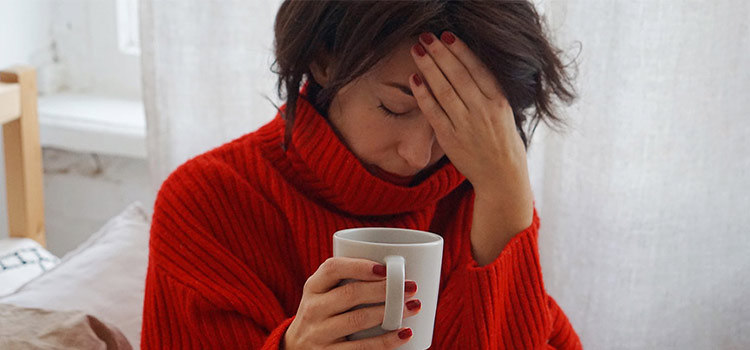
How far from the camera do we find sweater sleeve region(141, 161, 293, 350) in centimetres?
94

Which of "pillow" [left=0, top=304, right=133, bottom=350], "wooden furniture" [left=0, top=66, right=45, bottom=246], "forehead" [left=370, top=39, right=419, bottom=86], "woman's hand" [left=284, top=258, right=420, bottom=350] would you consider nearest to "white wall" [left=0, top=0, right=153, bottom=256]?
"wooden furniture" [left=0, top=66, right=45, bottom=246]

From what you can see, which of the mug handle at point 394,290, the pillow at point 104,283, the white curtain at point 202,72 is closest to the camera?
the mug handle at point 394,290

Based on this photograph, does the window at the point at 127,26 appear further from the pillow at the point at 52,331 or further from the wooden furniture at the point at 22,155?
the pillow at the point at 52,331

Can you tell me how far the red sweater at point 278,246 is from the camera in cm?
95

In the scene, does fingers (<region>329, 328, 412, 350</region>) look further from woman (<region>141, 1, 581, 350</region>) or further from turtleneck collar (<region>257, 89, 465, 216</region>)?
turtleneck collar (<region>257, 89, 465, 216</region>)

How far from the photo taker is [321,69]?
3.17 feet

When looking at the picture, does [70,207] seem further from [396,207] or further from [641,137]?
[641,137]

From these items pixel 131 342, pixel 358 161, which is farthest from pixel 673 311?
pixel 131 342

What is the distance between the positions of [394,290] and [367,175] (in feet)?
1.09

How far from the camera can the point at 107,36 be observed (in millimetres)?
1940

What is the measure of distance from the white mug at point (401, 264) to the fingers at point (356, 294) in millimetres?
17

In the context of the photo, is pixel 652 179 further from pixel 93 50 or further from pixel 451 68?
pixel 93 50

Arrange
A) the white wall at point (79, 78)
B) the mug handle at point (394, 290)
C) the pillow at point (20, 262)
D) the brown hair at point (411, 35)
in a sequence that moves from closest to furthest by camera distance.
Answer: the mug handle at point (394, 290)
the brown hair at point (411, 35)
the pillow at point (20, 262)
the white wall at point (79, 78)

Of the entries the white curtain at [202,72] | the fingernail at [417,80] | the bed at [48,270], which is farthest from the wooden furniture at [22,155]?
the fingernail at [417,80]
